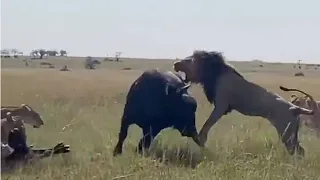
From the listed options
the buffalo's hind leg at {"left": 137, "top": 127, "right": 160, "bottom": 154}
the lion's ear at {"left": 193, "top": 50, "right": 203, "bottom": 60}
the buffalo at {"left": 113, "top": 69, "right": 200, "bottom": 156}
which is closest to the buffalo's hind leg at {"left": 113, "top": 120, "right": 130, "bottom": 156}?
the buffalo at {"left": 113, "top": 69, "right": 200, "bottom": 156}

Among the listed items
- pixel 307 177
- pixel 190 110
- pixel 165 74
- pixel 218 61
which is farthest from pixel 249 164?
pixel 218 61

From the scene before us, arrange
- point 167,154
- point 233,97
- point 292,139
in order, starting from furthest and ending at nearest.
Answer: point 233,97 < point 292,139 < point 167,154

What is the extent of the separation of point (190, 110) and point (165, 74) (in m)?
0.69

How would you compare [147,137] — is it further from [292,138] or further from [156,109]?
[292,138]

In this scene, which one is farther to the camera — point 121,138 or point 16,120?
point 121,138

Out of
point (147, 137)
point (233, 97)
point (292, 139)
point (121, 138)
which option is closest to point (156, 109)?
point (147, 137)

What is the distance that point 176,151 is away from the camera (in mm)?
6684

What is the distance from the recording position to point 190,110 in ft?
24.4

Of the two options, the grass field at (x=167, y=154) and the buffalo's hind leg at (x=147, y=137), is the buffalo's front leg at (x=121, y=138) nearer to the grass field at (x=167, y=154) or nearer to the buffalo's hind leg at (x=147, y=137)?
the grass field at (x=167, y=154)

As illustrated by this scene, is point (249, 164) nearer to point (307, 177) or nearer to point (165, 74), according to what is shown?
point (307, 177)

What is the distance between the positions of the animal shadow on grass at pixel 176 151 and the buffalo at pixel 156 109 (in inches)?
5.3

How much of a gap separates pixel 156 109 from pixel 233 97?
53.3 inches

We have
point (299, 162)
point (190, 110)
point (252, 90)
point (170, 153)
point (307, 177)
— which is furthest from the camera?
point (252, 90)

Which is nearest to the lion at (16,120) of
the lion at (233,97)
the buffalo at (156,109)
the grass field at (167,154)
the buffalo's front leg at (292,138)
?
the grass field at (167,154)
